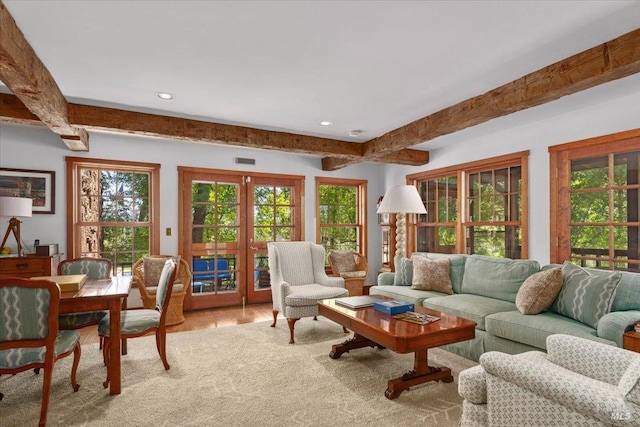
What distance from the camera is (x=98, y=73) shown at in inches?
111

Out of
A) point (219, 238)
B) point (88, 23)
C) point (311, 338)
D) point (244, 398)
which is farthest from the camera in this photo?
point (219, 238)

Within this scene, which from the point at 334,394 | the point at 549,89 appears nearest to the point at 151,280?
the point at 334,394

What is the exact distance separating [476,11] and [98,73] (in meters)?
2.69

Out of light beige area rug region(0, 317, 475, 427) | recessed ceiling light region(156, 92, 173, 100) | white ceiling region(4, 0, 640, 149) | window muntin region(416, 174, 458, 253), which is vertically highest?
white ceiling region(4, 0, 640, 149)

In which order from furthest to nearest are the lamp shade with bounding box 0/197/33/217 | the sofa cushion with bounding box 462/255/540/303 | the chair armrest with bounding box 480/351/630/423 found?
the lamp shade with bounding box 0/197/33/217 < the sofa cushion with bounding box 462/255/540/303 < the chair armrest with bounding box 480/351/630/423

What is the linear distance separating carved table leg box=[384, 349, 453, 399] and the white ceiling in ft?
7.08

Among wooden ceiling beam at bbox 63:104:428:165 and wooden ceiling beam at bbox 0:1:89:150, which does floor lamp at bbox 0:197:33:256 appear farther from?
wooden ceiling beam at bbox 63:104:428:165

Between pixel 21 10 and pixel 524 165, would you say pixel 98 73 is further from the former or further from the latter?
pixel 524 165

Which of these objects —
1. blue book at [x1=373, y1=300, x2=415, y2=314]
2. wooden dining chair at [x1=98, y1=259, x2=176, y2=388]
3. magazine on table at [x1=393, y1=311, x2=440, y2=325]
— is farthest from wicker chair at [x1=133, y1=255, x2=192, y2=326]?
magazine on table at [x1=393, y1=311, x2=440, y2=325]

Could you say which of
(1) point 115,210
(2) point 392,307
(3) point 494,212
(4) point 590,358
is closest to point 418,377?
(2) point 392,307

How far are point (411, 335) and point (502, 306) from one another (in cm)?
138

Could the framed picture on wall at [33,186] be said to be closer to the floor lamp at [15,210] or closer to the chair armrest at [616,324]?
the floor lamp at [15,210]

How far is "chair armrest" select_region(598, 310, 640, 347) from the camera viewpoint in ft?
7.81

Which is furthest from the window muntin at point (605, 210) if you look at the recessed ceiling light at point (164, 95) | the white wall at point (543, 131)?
the recessed ceiling light at point (164, 95)
